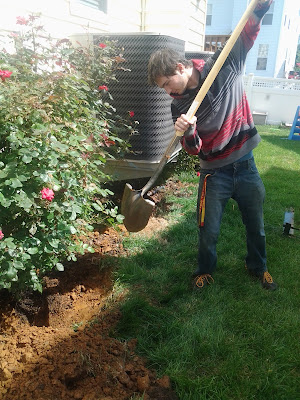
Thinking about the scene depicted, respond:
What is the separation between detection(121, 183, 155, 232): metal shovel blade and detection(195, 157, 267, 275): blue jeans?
0.40 metres

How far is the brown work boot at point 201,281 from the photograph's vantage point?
2707 mm

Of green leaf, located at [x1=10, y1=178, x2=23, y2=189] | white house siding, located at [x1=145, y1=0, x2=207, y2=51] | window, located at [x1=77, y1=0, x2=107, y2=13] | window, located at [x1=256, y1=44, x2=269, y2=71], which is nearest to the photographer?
green leaf, located at [x1=10, y1=178, x2=23, y2=189]

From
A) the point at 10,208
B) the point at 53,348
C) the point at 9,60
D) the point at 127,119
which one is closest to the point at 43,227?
the point at 10,208

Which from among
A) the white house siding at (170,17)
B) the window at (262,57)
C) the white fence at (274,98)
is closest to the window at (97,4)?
the white house siding at (170,17)

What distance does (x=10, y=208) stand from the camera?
182cm

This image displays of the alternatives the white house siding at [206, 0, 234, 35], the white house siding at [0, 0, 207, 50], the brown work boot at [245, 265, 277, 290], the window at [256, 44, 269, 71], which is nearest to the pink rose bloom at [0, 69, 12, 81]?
the white house siding at [0, 0, 207, 50]

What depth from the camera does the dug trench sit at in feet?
5.85

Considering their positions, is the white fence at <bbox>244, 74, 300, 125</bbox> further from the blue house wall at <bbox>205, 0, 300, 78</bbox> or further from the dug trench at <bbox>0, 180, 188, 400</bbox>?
the dug trench at <bbox>0, 180, 188, 400</bbox>

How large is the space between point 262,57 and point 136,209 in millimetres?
24220

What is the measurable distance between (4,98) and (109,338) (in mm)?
1454

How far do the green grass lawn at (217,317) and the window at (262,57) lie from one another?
74.7 feet

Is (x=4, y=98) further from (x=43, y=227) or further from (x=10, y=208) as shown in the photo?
(x=43, y=227)

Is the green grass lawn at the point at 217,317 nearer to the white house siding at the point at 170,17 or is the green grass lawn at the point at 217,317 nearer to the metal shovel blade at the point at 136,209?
the metal shovel blade at the point at 136,209

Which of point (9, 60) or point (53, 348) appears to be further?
point (9, 60)
